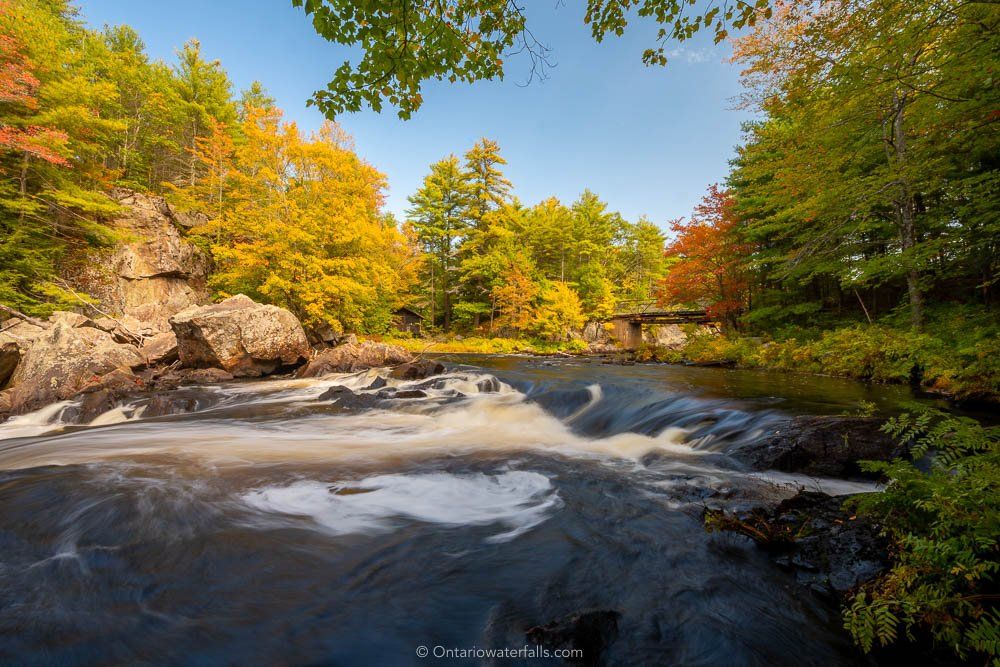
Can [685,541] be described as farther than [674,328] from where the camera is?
No

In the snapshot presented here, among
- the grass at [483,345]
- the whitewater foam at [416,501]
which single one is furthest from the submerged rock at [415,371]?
the grass at [483,345]

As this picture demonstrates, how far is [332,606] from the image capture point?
2.28m

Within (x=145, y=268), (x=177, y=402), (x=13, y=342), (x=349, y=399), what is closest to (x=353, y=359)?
(x=349, y=399)

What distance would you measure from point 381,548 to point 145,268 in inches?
922

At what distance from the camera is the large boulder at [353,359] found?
12680mm

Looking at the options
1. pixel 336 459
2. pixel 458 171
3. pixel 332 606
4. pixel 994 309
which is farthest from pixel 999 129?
pixel 458 171

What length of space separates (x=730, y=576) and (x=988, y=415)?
238 inches

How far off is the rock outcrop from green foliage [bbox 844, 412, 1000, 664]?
21.3 meters

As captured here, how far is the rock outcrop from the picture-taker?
1672 cm

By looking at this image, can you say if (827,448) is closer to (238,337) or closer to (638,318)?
(238,337)

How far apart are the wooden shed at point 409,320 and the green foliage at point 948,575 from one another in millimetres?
27491

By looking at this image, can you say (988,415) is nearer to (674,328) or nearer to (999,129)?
(999,129)

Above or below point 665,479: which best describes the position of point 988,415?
above

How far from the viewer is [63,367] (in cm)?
881
